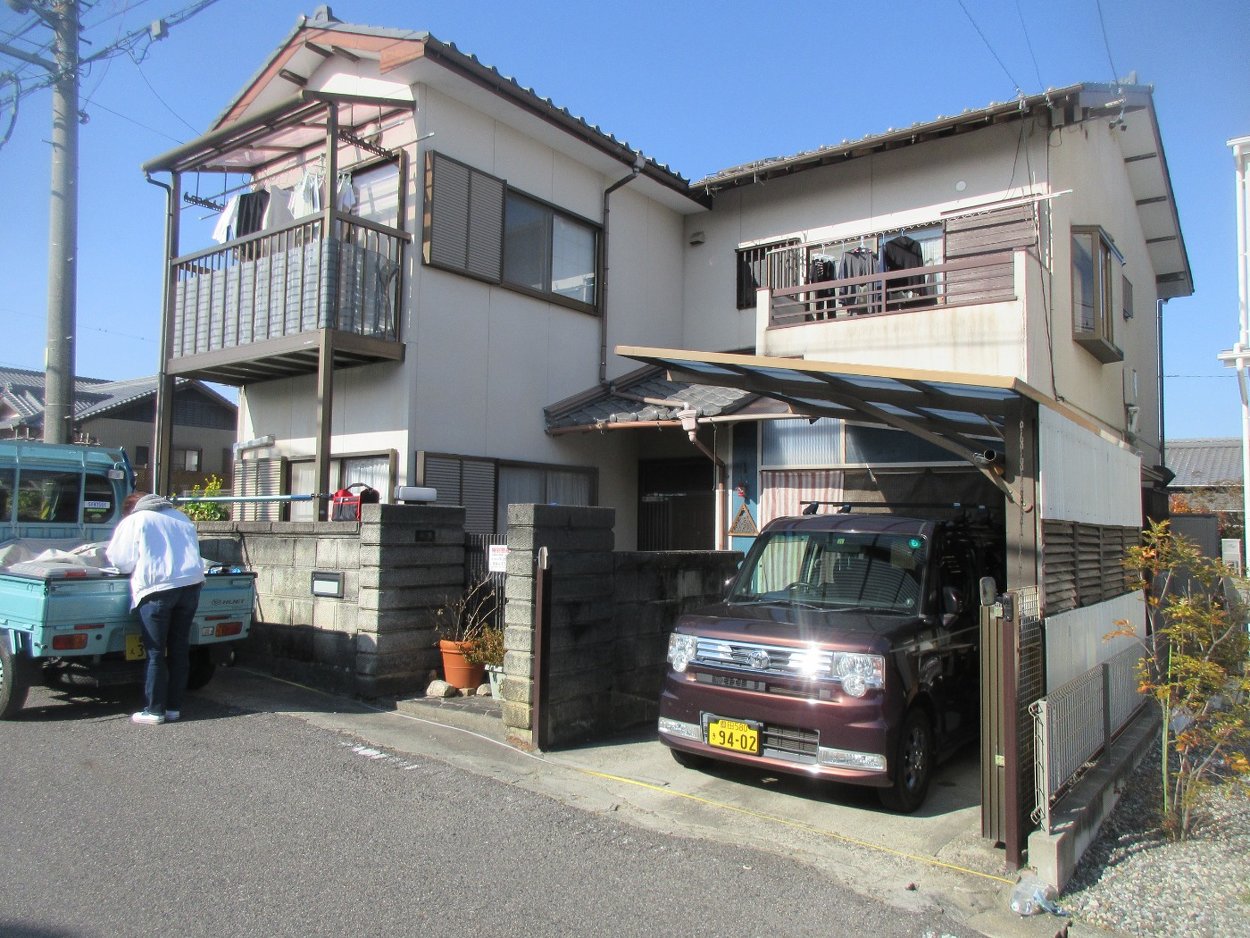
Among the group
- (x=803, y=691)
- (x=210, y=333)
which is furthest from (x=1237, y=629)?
(x=210, y=333)

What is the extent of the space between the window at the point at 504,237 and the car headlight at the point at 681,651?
6.44 m

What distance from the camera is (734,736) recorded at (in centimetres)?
547

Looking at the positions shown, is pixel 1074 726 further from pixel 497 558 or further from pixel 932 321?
pixel 932 321

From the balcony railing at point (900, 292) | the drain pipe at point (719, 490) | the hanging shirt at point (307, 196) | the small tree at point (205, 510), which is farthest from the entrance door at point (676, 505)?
the small tree at point (205, 510)

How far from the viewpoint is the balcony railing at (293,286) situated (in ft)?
32.8

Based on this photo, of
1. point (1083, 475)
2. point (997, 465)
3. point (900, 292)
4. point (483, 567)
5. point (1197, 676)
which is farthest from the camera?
point (900, 292)

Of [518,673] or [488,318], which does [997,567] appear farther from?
[488,318]

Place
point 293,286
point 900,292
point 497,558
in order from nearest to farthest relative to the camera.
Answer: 1. point 497,558
2. point 293,286
3. point 900,292

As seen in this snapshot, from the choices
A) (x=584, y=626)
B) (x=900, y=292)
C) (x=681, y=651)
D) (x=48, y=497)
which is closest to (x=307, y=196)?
(x=48, y=497)

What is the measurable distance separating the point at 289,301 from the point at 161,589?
4705 mm

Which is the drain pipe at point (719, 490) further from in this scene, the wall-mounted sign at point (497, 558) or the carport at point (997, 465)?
the wall-mounted sign at point (497, 558)

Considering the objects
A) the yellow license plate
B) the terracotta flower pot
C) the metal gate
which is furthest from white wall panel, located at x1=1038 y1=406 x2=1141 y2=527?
the terracotta flower pot

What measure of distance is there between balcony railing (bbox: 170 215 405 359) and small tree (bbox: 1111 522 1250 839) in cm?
815

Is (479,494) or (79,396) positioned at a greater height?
(79,396)
